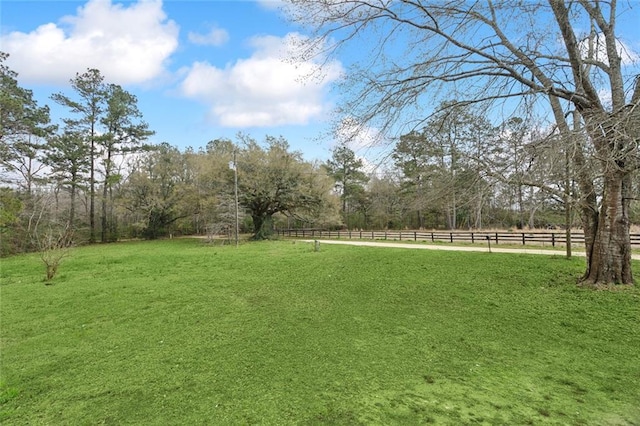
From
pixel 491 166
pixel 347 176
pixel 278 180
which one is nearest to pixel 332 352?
pixel 491 166

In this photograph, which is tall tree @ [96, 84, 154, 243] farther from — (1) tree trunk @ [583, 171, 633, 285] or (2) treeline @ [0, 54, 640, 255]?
(1) tree trunk @ [583, 171, 633, 285]

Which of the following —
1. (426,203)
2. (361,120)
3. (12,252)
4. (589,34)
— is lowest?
(12,252)

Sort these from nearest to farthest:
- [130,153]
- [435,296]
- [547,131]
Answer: [547,131], [435,296], [130,153]

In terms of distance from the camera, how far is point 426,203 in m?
6.59

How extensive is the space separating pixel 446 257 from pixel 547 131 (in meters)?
6.49

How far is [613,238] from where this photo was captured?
19.7ft

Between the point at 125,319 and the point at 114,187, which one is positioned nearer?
the point at 125,319

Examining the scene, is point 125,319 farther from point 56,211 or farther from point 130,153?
point 130,153

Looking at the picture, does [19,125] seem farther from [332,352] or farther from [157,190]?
[332,352]

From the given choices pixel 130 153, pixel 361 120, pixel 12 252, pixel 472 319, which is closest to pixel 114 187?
pixel 130 153

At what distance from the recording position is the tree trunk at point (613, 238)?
19.3ft

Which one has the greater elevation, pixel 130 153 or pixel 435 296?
pixel 130 153

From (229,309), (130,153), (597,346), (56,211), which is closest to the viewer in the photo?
(597,346)

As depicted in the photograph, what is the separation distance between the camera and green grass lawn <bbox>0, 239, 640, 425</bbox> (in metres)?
2.79
